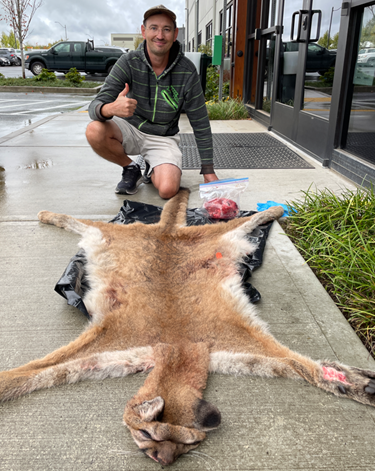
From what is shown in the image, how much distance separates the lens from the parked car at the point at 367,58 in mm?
3852

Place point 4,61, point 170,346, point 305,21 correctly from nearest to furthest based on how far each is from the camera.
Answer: point 170,346, point 305,21, point 4,61

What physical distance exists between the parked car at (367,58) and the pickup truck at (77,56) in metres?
19.3

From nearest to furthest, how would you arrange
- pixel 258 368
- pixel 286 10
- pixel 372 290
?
pixel 258 368 → pixel 372 290 → pixel 286 10

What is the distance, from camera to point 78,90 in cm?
1529

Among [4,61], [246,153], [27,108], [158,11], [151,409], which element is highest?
[4,61]

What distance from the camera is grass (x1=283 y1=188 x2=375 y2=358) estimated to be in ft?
7.15

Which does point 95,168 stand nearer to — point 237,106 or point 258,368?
point 258,368

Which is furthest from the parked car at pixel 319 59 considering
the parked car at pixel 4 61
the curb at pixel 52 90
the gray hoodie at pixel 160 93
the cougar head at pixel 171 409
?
the parked car at pixel 4 61

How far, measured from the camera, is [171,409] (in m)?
1.49

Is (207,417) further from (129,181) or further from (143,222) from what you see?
(129,181)

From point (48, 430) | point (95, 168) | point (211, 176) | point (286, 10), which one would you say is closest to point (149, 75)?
point (211, 176)

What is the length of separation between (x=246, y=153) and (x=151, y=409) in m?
4.59

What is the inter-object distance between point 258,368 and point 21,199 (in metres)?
3.01

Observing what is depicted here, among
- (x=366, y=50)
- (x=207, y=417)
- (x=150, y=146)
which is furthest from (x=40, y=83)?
(x=207, y=417)
